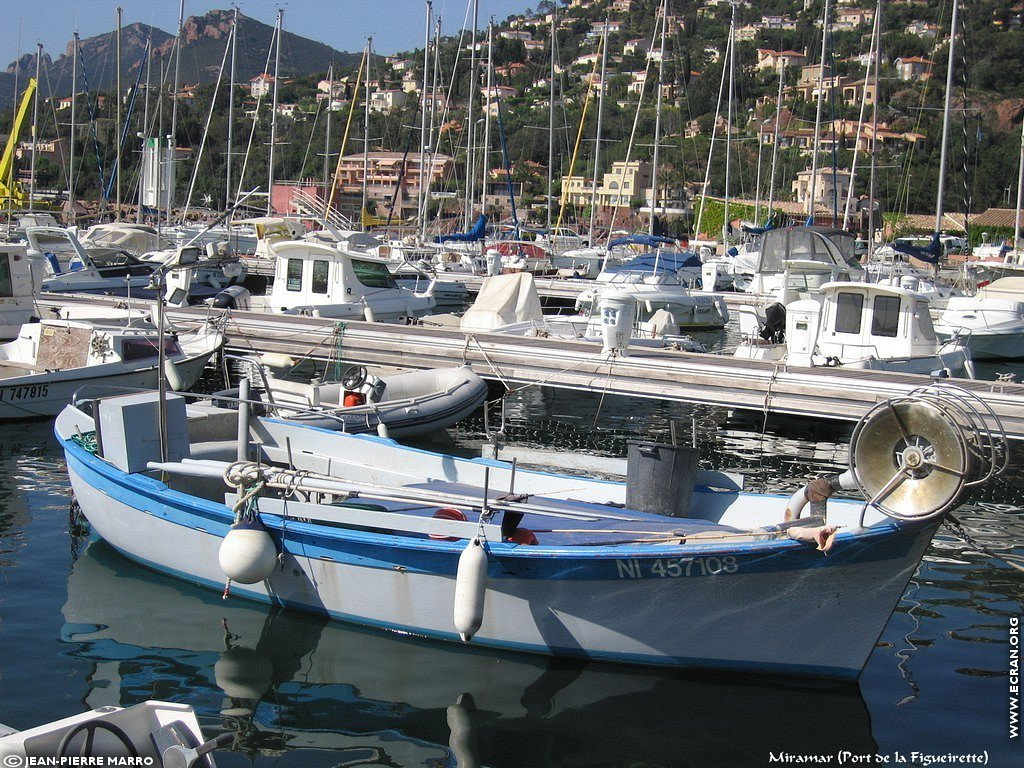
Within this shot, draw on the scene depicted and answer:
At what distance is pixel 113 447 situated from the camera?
10328 mm

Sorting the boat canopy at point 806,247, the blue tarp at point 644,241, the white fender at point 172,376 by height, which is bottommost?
the white fender at point 172,376

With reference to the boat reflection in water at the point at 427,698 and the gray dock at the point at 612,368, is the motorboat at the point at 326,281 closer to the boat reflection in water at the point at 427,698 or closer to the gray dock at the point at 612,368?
the gray dock at the point at 612,368

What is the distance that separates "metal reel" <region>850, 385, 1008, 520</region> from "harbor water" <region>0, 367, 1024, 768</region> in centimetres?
81

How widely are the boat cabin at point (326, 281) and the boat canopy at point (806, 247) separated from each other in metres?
10.3

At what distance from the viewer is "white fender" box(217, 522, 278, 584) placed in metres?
8.83

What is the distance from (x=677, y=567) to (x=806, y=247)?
20.7 m

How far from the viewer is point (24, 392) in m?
16.0

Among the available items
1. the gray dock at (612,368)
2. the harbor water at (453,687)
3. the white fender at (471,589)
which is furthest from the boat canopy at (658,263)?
the white fender at (471,589)

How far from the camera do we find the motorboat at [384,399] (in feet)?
46.5

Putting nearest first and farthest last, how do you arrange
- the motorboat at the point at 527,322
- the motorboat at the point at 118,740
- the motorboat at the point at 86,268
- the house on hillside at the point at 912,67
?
the motorboat at the point at 118,740
the motorboat at the point at 527,322
the motorboat at the point at 86,268
the house on hillside at the point at 912,67

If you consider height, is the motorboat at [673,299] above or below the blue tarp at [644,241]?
below

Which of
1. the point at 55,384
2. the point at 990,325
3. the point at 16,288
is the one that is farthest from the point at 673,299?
the point at 55,384

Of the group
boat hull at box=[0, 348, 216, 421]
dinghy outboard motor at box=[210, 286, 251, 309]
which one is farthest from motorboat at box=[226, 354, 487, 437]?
dinghy outboard motor at box=[210, 286, 251, 309]

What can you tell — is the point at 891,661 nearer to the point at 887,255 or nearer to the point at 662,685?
the point at 662,685
